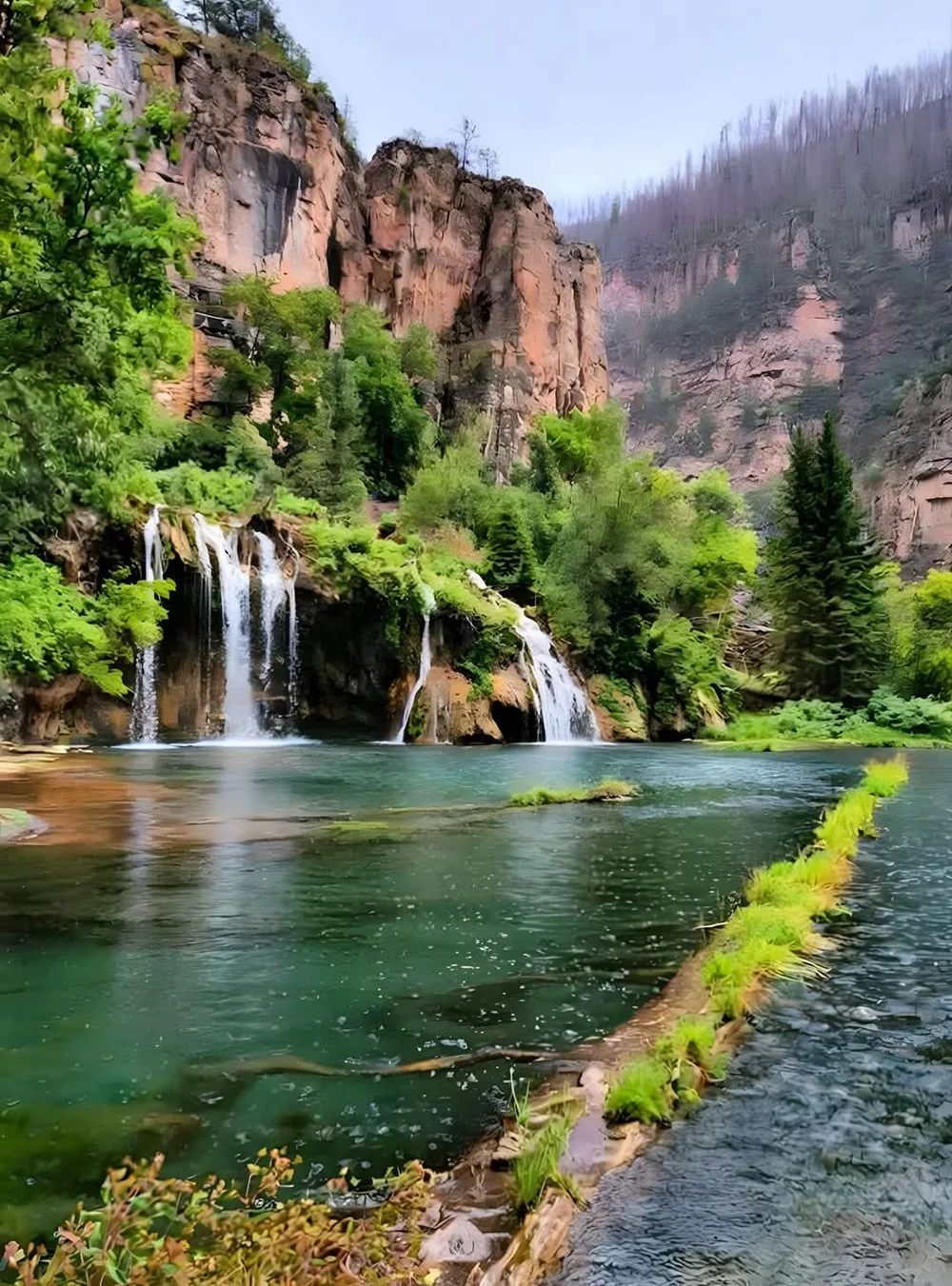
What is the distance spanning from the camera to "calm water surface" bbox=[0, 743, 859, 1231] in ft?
12.7

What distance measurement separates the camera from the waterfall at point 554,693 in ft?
107

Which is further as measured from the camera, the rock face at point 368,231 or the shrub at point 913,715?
the rock face at point 368,231

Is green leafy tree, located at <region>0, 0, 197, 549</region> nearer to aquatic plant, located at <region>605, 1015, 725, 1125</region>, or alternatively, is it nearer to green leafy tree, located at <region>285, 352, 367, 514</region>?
aquatic plant, located at <region>605, 1015, 725, 1125</region>

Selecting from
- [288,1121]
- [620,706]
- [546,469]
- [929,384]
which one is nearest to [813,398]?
[929,384]

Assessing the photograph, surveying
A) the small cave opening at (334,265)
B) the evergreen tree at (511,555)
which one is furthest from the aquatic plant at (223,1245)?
the small cave opening at (334,265)

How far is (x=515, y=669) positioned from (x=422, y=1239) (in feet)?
97.7

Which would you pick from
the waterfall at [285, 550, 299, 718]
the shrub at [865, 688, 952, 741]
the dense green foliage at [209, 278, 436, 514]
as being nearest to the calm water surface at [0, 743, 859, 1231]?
the waterfall at [285, 550, 299, 718]

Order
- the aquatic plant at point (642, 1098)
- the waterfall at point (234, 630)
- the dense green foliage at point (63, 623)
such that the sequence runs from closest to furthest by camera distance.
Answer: the aquatic plant at point (642, 1098), the dense green foliage at point (63, 623), the waterfall at point (234, 630)

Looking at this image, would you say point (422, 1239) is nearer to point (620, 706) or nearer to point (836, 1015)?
point (836, 1015)

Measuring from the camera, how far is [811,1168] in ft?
11.4

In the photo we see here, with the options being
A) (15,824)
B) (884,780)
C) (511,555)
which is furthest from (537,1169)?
(511,555)

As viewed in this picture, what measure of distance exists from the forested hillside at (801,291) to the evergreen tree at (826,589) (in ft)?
119

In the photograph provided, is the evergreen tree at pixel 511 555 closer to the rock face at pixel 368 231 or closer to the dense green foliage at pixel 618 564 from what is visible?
the dense green foliage at pixel 618 564

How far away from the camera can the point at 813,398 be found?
111250 millimetres
